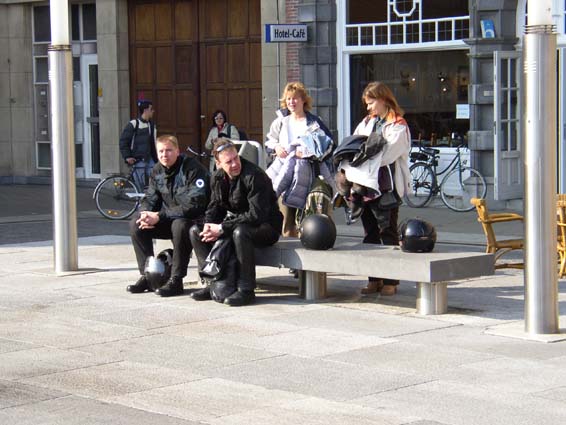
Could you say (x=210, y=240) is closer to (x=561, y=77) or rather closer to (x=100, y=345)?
(x=100, y=345)

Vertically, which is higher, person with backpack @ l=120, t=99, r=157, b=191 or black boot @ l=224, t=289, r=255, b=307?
person with backpack @ l=120, t=99, r=157, b=191

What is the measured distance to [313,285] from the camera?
10625 mm

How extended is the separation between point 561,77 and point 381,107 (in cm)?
809

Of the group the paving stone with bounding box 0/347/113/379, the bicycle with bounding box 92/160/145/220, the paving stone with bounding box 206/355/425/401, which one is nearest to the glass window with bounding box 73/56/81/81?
the bicycle with bounding box 92/160/145/220

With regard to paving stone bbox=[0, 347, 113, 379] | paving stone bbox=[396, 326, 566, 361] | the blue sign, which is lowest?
paving stone bbox=[0, 347, 113, 379]

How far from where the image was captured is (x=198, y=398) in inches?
285

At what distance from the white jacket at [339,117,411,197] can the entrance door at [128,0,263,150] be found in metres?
11.8

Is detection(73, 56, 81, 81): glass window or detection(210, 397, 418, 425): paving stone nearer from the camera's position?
detection(210, 397, 418, 425): paving stone

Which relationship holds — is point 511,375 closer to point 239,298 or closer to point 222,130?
point 239,298

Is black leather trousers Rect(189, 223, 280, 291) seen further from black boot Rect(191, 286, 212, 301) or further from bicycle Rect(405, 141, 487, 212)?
bicycle Rect(405, 141, 487, 212)

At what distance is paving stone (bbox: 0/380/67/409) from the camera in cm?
722

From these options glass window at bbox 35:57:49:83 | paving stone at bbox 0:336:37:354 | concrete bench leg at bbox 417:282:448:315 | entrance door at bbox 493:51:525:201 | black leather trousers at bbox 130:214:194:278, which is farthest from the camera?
glass window at bbox 35:57:49:83

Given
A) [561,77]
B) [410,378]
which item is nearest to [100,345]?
[410,378]

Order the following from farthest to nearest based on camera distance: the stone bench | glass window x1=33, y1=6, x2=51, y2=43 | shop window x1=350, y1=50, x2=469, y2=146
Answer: glass window x1=33, y1=6, x2=51, y2=43 < shop window x1=350, y1=50, x2=469, y2=146 < the stone bench
